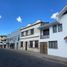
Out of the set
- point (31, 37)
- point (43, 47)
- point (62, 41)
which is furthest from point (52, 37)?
point (31, 37)

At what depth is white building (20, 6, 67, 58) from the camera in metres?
28.2

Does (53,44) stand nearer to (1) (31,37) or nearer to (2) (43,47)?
(2) (43,47)

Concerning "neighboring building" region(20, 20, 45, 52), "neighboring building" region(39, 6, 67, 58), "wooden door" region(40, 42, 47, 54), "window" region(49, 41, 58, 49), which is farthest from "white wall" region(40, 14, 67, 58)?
"neighboring building" region(20, 20, 45, 52)

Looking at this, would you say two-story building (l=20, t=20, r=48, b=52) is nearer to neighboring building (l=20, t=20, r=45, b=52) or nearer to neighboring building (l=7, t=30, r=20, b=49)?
neighboring building (l=20, t=20, r=45, b=52)

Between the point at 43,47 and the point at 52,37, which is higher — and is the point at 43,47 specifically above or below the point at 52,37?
below

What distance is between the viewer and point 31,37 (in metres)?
46.2

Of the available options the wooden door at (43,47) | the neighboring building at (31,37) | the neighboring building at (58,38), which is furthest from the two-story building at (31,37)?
Answer: the neighboring building at (58,38)

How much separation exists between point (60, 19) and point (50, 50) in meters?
7.09

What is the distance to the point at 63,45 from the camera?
91.5 ft

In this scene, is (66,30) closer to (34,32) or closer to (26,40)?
(34,32)

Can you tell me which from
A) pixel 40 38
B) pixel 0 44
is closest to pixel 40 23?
pixel 40 38

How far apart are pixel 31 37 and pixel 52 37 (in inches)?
576

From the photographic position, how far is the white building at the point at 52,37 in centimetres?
2817

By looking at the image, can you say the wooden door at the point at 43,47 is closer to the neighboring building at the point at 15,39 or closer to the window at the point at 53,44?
the window at the point at 53,44
